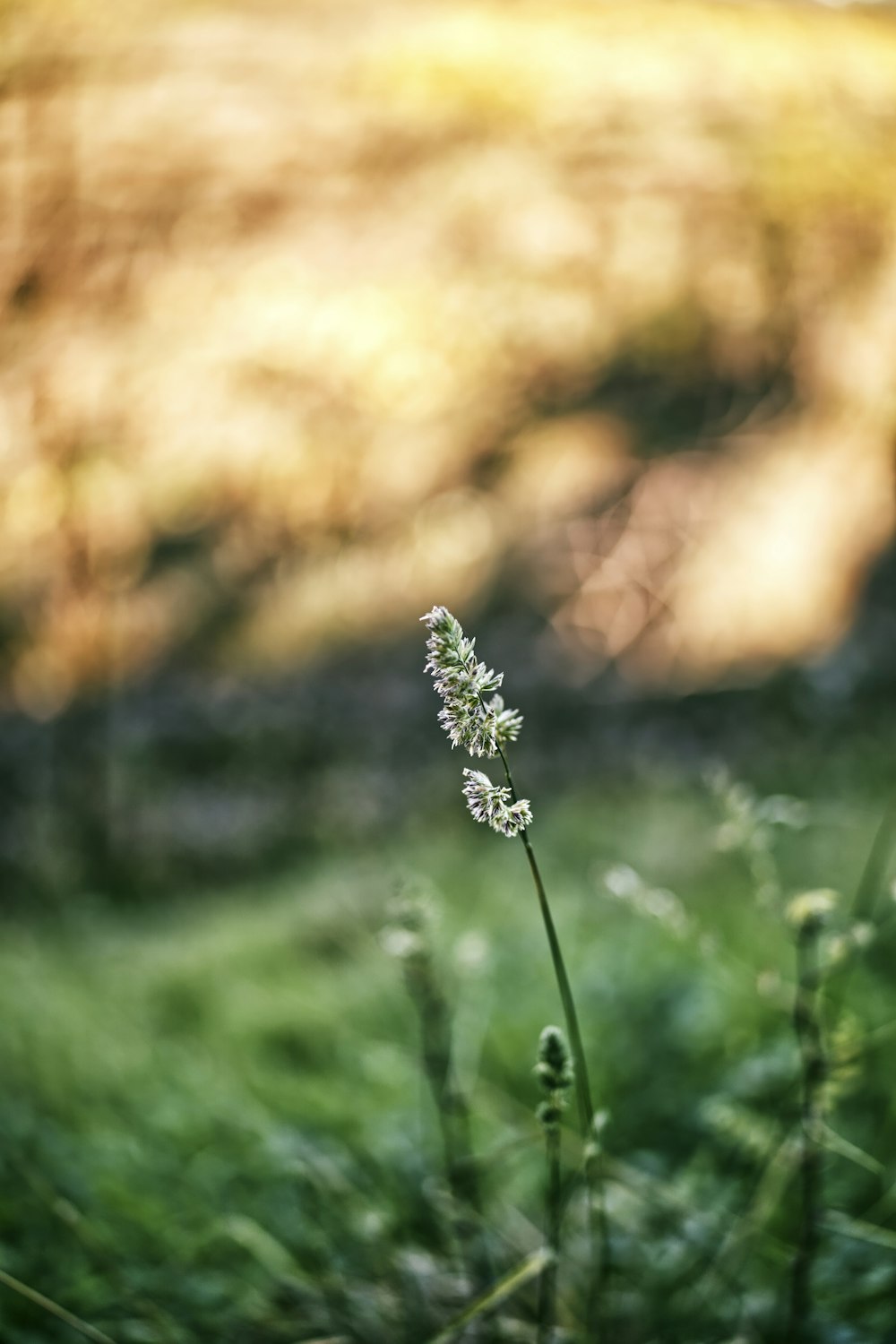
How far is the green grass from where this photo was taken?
107cm

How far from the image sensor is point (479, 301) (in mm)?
2846

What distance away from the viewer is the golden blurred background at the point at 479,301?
8.98ft

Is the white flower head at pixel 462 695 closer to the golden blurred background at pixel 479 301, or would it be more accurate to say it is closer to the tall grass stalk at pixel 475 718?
the tall grass stalk at pixel 475 718

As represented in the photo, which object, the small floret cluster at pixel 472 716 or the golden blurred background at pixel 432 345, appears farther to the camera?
the golden blurred background at pixel 432 345

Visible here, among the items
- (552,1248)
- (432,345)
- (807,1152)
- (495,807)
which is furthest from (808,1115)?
(432,345)

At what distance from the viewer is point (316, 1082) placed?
64.4 inches

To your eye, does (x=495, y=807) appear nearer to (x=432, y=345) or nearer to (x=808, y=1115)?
(x=808, y=1115)

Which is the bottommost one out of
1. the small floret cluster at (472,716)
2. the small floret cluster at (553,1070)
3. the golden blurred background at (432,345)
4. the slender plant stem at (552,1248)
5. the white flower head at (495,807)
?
the slender plant stem at (552,1248)

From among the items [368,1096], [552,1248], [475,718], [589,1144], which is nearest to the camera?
[475,718]

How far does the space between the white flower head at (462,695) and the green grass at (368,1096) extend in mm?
372

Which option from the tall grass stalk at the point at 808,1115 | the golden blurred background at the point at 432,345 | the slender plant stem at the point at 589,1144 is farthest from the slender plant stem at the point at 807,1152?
the golden blurred background at the point at 432,345

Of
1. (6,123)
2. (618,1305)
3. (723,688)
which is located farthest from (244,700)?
(618,1305)

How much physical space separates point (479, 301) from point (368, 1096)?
2436 millimetres

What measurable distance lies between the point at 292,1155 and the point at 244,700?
2.17 meters
